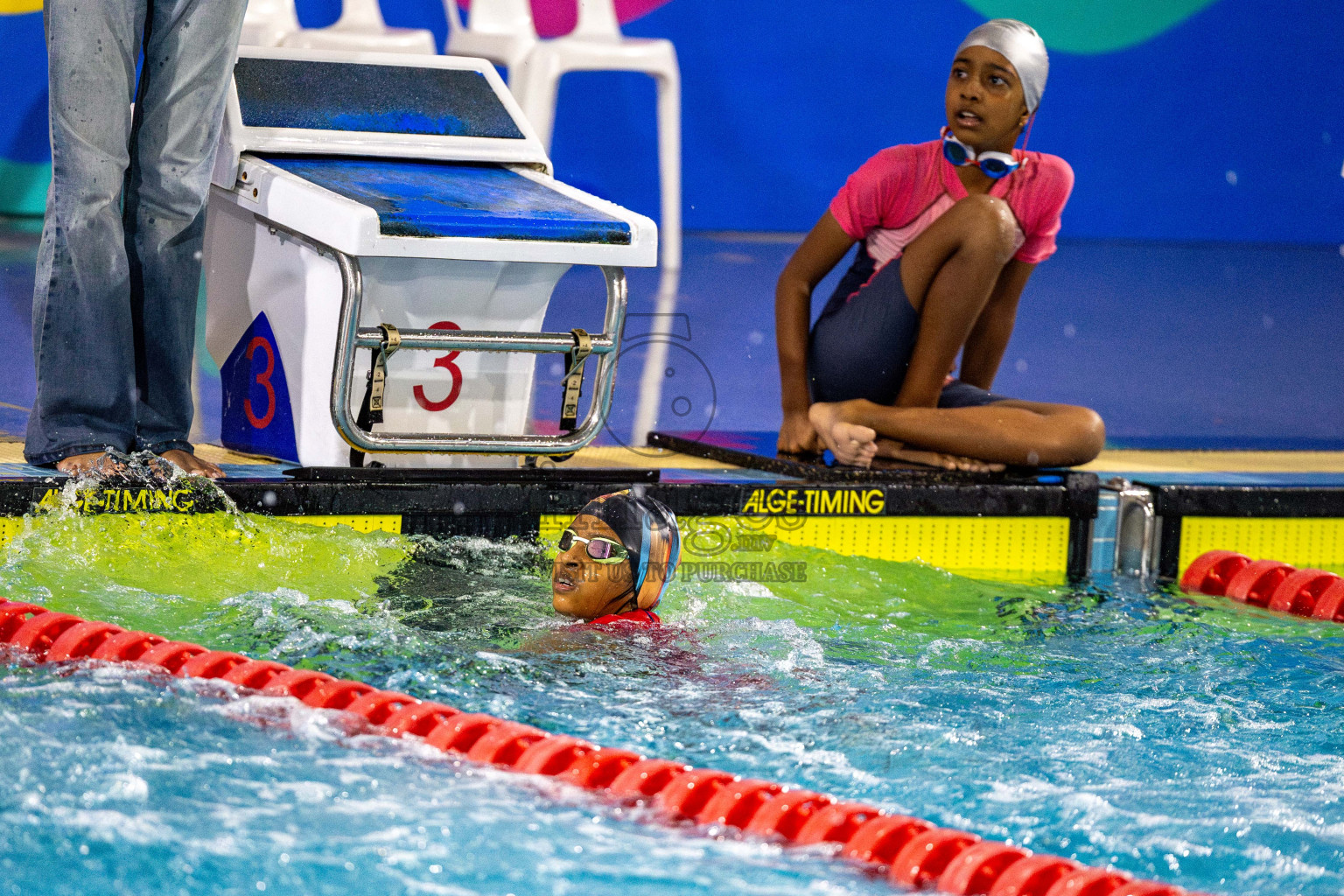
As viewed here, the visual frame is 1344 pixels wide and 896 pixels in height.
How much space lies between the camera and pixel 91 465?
3.37m

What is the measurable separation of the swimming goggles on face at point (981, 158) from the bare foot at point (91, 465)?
2.19 m

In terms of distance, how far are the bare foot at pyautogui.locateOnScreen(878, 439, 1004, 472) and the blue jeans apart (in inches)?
70.2

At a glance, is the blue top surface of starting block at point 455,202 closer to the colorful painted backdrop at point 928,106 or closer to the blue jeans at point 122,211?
the blue jeans at point 122,211

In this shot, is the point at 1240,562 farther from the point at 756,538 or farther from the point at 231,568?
the point at 231,568

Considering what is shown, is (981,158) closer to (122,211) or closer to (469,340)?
(469,340)

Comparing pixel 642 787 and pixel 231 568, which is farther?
pixel 231 568

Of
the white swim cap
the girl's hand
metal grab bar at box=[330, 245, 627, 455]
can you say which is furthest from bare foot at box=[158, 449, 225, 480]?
the white swim cap

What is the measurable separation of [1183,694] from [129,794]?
1875 mm

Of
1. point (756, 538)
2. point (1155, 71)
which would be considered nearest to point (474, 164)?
point (756, 538)

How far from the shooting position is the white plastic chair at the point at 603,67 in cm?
806

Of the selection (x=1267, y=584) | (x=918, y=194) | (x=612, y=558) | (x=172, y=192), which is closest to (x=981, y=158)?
(x=918, y=194)

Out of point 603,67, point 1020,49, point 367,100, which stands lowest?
point 367,100

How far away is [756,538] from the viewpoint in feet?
12.8

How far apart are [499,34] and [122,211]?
5.20 m
